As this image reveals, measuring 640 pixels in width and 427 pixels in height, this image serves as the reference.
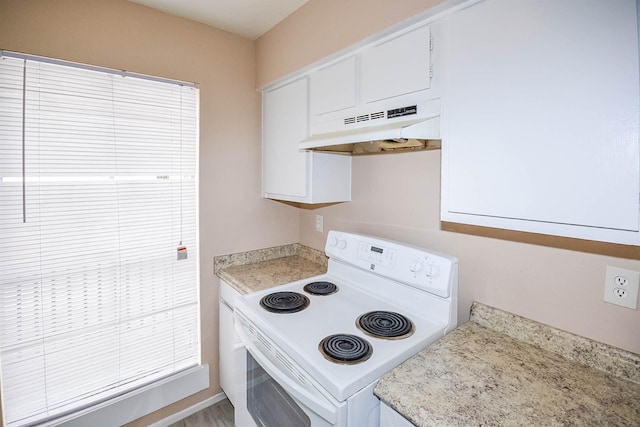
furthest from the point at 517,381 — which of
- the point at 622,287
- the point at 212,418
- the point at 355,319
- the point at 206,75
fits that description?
the point at 206,75

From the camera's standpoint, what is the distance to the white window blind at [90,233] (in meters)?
1.46

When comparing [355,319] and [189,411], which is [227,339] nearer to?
[189,411]

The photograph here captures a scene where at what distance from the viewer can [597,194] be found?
784mm

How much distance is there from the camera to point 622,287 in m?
1.00

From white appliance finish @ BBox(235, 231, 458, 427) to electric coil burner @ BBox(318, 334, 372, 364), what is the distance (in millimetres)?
23

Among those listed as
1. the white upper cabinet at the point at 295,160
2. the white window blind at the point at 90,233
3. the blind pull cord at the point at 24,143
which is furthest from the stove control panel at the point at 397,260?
the blind pull cord at the point at 24,143

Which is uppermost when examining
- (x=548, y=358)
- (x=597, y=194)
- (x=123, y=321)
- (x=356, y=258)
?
(x=597, y=194)

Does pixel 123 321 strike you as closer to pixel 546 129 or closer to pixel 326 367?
pixel 326 367

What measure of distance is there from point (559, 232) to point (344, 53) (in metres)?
1.19

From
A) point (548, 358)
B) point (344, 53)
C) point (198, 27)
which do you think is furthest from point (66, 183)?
point (548, 358)

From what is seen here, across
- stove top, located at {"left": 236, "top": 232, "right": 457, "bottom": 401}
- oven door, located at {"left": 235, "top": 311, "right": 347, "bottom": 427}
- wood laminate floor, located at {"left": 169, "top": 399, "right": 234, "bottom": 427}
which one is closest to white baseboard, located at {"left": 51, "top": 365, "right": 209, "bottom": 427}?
wood laminate floor, located at {"left": 169, "top": 399, "right": 234, "bottom": 427}

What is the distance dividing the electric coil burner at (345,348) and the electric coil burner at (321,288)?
444mm

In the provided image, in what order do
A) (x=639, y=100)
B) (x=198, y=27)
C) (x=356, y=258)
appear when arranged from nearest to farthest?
(x=639, y=100)
(x=356, y=258)
(x=198, y=27)

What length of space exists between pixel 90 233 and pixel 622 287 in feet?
7.61
